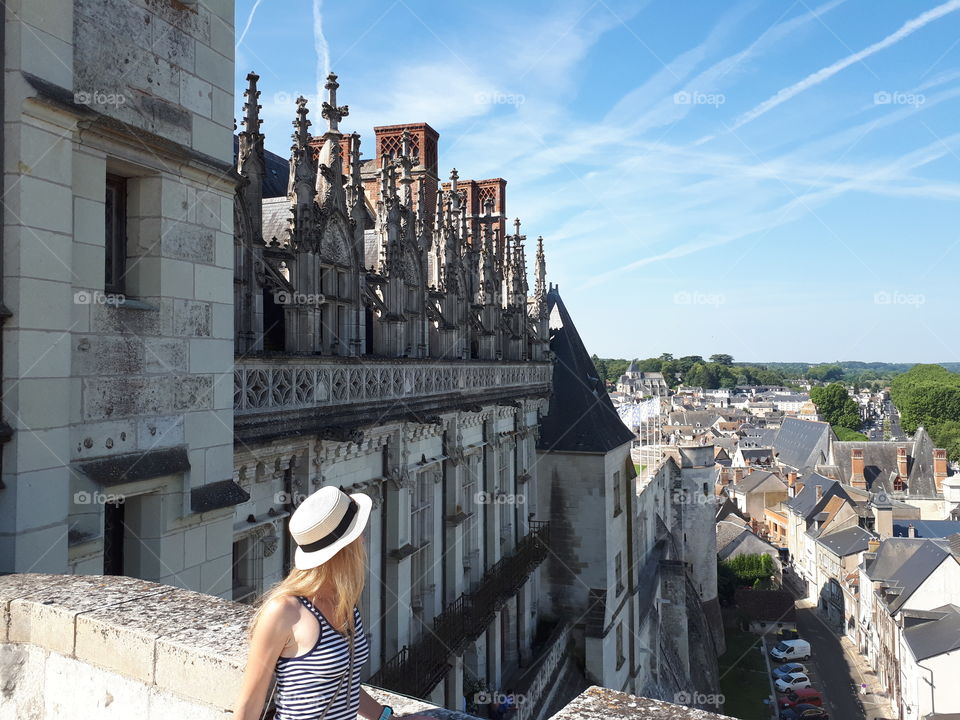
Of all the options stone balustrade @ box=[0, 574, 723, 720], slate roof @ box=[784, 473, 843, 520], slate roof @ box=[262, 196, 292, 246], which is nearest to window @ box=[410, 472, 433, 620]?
slate roof @ box=[262, 196, 292, 246]

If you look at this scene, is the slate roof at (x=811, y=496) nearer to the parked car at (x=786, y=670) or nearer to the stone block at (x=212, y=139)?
the parked car at (x=786, y=670)

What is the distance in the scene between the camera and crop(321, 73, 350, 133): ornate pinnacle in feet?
38.4

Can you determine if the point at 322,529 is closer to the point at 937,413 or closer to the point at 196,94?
the point at 196,94

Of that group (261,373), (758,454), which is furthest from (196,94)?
(758,454)

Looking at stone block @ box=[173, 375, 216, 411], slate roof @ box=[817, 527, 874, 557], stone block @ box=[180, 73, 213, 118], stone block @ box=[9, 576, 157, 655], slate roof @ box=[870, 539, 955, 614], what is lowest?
slate roof @ box=[817, 527, 874, 557]

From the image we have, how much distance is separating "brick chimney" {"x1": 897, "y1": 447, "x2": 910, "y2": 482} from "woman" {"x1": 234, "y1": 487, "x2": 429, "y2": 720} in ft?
280

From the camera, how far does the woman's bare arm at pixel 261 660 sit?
9.55 feet

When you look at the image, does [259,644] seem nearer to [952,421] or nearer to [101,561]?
[101,561]

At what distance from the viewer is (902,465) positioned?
247ft

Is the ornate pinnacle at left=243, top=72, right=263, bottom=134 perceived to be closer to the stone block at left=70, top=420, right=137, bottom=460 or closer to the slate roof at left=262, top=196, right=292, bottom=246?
the slate roof at left=262, top=196, right=292, bottom=246

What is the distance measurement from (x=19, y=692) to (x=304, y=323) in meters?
6.90

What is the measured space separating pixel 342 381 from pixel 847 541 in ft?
196

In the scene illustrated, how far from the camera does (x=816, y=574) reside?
64250 mm

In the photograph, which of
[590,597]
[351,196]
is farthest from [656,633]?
[351,196]
